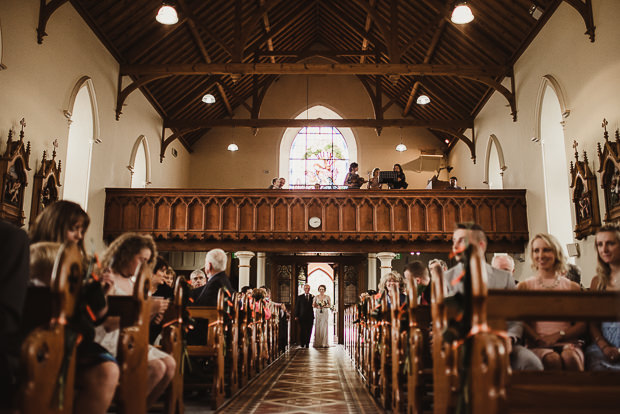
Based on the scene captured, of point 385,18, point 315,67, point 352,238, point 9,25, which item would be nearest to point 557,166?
point 352,238

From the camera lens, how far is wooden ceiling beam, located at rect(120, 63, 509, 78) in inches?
419

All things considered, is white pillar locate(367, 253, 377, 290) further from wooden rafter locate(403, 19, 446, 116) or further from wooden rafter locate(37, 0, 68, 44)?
wooden rafter locate(37, 0, 68, 44)

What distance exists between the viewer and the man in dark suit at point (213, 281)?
17.4 ft

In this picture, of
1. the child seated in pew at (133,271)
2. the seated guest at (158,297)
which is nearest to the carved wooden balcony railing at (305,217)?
the seated guest at (158,297)

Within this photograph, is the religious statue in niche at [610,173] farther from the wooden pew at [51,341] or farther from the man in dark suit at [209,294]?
the wooden pew at [51,341]

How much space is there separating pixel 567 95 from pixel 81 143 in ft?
29.8

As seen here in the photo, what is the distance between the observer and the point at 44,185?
8531 mm

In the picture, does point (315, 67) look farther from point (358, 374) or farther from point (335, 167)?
point (335, 167)

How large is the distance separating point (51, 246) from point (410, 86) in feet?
45.5

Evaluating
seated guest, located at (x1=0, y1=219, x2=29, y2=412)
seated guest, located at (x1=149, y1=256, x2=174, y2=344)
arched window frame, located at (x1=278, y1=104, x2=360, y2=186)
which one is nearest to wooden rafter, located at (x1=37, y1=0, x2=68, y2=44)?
seated guest, located at (x1=149, y1=256, x2=174, y2=344)

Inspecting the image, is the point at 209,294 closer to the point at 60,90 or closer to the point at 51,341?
the point at 51,341

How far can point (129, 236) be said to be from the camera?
10.8 ft

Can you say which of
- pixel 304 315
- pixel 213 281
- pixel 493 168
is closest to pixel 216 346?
pixel 213 281

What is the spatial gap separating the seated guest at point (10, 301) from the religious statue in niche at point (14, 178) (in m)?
6.06
